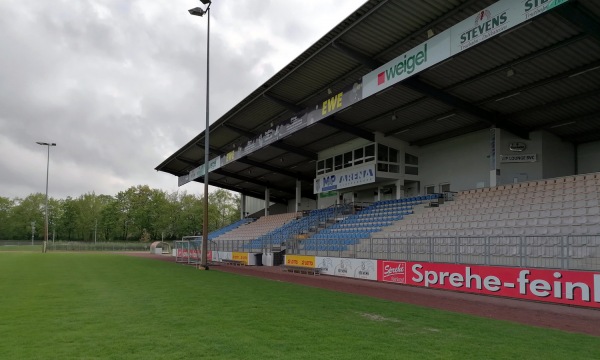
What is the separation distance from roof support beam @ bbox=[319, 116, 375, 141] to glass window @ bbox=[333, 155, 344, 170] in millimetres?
4540

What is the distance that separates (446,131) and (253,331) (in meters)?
22.4

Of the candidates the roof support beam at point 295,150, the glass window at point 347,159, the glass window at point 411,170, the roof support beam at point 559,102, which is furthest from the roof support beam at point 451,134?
the roof support beam at point 295,150

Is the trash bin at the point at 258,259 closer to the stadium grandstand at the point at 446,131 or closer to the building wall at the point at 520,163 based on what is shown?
the stadium grandstand at the point at 446,131

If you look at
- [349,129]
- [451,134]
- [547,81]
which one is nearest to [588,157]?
[451,134]

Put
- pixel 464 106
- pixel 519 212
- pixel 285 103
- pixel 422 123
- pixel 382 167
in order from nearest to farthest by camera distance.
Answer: pixel 519 212 → pixel 464 106 → pixel 422 123 → pixel 285 103 → pixel 382 167

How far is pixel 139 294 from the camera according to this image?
492 inches

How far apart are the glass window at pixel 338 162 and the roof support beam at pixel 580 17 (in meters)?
20.3

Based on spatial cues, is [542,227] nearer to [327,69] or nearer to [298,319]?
[298,319]

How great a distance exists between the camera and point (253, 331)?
743 cm

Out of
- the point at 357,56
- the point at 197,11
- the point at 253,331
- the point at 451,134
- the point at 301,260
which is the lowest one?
the point at 301,260

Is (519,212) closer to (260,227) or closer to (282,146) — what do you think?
(282,146)

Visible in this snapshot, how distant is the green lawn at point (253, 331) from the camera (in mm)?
6113

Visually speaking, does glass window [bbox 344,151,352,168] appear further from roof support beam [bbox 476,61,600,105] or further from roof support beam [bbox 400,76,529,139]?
roof support beam [bbox 476,61,600,105]

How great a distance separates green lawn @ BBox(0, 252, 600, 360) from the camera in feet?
20.1
